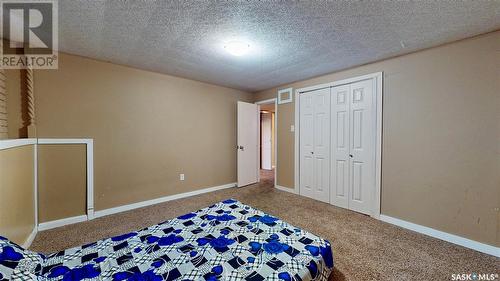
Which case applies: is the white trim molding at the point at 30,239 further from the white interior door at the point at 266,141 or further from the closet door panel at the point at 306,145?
the white interior door at the point at 266,141

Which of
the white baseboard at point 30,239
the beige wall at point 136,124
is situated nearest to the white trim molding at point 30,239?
the white baseboard at point 30,239

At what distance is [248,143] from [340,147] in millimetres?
2109

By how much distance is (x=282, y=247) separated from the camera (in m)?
1.44

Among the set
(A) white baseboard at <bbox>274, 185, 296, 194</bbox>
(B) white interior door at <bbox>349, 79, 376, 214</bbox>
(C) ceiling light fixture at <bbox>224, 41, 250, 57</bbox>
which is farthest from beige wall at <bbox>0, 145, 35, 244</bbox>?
Result: (B) white interior door at <bbox>349, 79, 376, 214</bbox>

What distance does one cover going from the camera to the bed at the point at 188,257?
111 centimetres

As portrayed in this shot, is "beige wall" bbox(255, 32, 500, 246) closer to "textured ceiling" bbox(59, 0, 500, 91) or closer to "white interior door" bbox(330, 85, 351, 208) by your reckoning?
"textured ceiling" bbox(59, 0, 500, 91)

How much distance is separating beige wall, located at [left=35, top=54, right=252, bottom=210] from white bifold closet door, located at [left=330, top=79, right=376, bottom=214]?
2.34 metres

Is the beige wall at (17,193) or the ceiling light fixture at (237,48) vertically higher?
the ceiling light fixture at (237,48)

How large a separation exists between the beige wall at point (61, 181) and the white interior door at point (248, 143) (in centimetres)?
277

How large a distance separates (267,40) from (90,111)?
2.72m

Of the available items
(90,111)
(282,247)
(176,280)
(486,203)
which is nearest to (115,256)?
(176,280)

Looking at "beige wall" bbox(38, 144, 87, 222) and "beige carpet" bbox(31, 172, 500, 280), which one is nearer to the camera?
"beige carpet" bbox(31, 172, 500, 280)

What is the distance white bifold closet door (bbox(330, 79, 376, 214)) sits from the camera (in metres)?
2.97

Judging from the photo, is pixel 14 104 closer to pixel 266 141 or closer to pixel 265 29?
pixel 265 29
